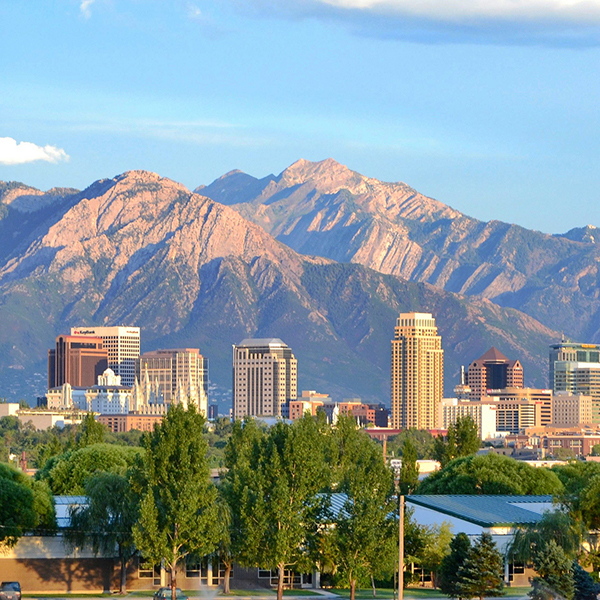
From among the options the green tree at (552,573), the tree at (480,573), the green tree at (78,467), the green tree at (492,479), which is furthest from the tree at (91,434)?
the green tree at (552,573)

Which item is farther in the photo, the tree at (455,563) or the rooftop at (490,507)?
the rooftop at (490,507)

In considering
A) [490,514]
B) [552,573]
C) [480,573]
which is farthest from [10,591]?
[490,514]

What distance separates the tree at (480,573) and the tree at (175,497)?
61.9ft

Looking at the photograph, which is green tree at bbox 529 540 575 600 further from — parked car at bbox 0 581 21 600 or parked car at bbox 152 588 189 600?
parked car at bbox 0 581 21 600

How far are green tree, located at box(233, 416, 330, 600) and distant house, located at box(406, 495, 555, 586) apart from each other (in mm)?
15133

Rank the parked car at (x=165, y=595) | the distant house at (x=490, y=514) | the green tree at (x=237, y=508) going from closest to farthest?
the parked car at (x=165, y=595), the green tree at (x=237, y=508), the distant house at (x=490, y=514)

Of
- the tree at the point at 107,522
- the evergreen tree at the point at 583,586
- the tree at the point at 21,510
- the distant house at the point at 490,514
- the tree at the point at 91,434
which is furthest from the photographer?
the tree at the point at 91,434

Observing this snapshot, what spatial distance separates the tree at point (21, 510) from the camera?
111581 mm

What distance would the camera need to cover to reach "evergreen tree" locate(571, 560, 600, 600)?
98125 mm

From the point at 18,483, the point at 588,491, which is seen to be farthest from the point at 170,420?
the point at 588,491

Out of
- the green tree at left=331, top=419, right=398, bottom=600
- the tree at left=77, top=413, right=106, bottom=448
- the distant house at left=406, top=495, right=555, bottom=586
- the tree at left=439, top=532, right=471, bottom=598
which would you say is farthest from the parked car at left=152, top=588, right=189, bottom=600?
the tree at left=77, top=413, right=106, bottom=448

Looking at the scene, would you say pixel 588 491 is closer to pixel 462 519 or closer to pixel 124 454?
pixel 462 519

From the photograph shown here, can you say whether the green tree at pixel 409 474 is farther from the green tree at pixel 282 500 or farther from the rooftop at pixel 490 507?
the green tree at pixel 282 500

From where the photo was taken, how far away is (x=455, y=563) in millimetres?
104688
